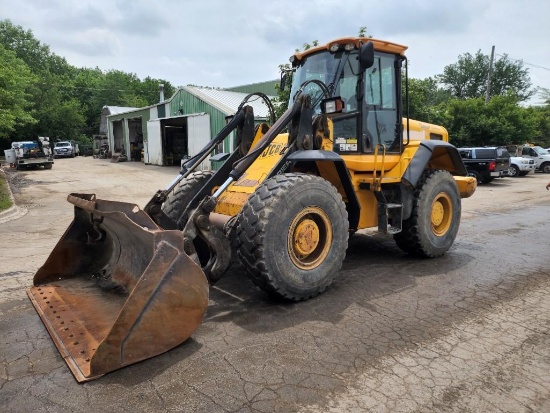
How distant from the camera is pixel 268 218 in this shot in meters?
3.82

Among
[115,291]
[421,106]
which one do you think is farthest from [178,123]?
[115,291]

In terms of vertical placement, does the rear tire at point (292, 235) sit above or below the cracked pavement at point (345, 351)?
above

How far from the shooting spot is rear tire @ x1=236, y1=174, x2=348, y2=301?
3.83m

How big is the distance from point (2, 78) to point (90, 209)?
12959 millimetres

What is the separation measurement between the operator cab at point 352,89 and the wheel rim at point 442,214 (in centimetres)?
111

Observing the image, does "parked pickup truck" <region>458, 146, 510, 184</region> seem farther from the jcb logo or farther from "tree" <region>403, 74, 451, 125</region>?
the jcb logo

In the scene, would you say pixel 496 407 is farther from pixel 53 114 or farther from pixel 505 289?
pixel 53 114

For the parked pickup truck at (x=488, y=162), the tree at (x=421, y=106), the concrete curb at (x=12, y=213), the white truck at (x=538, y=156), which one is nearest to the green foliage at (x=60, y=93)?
the concrete curb at (x=12, y=213)

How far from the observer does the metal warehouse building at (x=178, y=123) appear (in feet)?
73.8

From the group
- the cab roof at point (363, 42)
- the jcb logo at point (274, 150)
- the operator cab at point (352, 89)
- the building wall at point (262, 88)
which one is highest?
the building wall at point (262, 88)

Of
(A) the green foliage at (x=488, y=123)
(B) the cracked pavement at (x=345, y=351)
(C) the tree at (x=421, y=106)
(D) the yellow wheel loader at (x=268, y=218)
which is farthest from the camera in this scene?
(A) the green foliage at (x=488, y=123)

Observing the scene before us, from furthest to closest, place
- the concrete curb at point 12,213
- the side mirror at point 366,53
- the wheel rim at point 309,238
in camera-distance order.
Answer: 1. the concrete curb at point 12,213
2. the side mirror at point 366,53
3. the wheel rim at point 309,238

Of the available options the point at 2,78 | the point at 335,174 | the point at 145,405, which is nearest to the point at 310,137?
the point at 335,174

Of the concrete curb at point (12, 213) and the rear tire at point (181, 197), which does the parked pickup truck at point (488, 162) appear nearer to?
the rear tire at point (181, 197)
